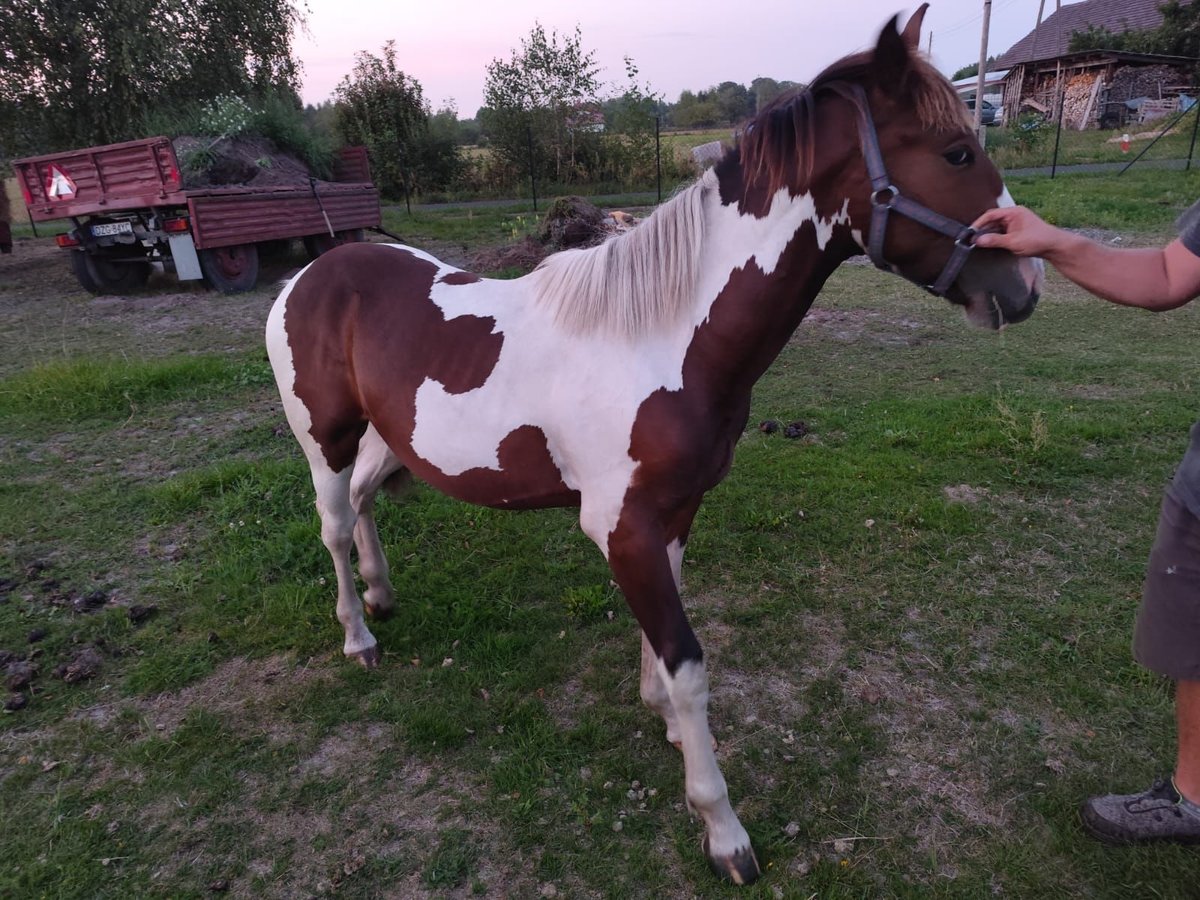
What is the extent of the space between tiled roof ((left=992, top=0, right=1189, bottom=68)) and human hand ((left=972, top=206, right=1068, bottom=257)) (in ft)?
120

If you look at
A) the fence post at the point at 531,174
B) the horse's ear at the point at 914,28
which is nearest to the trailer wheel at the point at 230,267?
the fence post at the point at 531,174

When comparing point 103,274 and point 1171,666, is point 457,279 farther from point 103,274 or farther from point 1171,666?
point 103,274

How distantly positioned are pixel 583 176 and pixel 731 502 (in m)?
16.5

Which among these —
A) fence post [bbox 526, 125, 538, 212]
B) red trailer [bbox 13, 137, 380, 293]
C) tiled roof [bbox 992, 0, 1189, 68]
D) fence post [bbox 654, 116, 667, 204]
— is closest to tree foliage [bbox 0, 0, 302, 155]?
red trailer [bbox 13, 137, 380, 293]

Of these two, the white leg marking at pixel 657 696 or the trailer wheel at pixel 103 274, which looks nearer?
the white leg marking at pixel 657 696

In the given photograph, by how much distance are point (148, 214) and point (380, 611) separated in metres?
8.13

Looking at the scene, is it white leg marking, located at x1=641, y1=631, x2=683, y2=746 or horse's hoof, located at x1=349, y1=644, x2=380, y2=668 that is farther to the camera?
horse's hoof, located at x1=349, y1=644, x2=380, y2=668

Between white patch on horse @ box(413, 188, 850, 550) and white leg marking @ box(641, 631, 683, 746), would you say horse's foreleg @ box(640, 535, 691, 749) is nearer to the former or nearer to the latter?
white leg marking @ box(641, 631, 683, 746)

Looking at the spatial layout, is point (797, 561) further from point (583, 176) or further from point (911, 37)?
point (583, 176)

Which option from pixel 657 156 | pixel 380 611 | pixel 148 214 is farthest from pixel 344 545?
pixel 657 156

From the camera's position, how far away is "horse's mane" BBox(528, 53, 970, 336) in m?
1.67

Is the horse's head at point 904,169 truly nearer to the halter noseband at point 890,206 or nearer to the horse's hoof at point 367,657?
the halter noseband at point 890,206

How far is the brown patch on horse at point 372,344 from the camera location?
93.2 inches

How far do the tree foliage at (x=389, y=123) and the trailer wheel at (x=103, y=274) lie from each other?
9.65 metres
